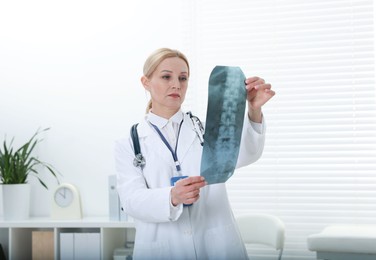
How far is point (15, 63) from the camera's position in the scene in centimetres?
410

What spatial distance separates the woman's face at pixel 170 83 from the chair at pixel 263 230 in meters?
1.37

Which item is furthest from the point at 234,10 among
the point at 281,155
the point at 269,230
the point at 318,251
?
the point at 318,251

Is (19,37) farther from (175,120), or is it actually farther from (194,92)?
(175,120)

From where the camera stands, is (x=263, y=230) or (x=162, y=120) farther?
(x=263, y=230)

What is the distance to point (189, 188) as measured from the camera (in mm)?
1666

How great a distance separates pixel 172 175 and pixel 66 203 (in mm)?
2020

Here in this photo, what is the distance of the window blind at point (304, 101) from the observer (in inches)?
137

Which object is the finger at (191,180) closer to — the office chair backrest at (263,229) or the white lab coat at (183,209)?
the white lab coat at (183,209)

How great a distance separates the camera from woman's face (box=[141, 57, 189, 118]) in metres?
1.94

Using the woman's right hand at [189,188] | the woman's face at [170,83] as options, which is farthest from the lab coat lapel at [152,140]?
the woman's right hand at [189,188]

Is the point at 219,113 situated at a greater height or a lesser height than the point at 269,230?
greater

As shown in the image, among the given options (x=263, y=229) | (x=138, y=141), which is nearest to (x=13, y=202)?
(x=263, y=229)

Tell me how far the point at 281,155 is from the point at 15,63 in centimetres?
214

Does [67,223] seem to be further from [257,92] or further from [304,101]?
[257,92]
